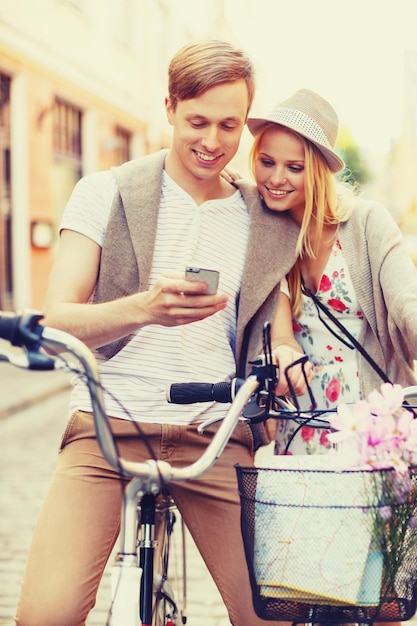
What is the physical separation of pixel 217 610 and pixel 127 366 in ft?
6.94

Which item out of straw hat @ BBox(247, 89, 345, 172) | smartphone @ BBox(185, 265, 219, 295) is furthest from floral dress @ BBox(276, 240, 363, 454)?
smartphone @ BBox(185, 265, 219, 295)

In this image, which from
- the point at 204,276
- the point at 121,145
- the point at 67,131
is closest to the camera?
the point at 204,276

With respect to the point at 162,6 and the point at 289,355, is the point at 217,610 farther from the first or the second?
the point at 162,6

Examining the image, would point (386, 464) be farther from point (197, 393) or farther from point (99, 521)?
point (99, 521)

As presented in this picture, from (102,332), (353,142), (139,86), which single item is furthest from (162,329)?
(353,142)

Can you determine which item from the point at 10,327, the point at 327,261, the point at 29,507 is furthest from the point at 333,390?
the point at 29,507

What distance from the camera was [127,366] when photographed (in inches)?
98.3

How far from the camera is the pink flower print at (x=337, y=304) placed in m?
2.85

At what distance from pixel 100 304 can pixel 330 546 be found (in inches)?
32.3

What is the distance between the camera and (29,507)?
5750mm

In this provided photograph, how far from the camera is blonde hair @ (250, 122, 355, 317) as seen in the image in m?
2.79

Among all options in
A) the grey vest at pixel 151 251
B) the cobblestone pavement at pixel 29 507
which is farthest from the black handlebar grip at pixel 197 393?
the cobblestone pavement at pixel 29 507

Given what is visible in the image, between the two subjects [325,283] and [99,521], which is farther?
[325,283]

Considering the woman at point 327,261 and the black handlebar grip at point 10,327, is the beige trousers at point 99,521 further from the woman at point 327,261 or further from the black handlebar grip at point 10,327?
the black handlebar grip at point 10,327
